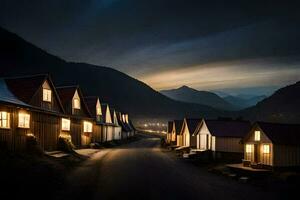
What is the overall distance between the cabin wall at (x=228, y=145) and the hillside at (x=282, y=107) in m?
89.2

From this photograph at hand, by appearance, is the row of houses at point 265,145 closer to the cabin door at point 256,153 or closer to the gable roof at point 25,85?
the cabin door at point 256,153

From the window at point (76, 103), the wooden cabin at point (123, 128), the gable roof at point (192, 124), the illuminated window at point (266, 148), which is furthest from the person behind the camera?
the wooden cabin at point (123, 128)

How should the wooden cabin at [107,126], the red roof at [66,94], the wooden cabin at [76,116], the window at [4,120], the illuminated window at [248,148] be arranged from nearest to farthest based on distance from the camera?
the window at [4,120]
the illuminated window at [248,148]
the wooden cabin at [76,116]
the red roof at [66,94]
the wooden cabin at [107,126]

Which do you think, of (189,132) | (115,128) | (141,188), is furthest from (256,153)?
(115,128)

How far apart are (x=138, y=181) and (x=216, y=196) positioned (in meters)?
5.30

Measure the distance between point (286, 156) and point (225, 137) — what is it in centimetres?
1273

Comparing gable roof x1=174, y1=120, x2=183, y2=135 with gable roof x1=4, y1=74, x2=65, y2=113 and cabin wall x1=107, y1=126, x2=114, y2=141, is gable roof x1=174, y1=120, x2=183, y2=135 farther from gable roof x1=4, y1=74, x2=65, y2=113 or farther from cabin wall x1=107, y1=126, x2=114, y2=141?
gable roof x1=4, y1=74, x2=65, y2=113

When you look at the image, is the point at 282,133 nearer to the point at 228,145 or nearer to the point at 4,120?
the point at 228,145

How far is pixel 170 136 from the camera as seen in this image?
229 ft

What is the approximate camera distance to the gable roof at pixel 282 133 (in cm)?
2656

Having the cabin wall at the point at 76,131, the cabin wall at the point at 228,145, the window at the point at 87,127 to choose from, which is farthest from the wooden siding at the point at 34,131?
the cabin wall at the point at 228,145

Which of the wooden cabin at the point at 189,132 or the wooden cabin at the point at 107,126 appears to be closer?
the wooden cabin at the point at 189,132

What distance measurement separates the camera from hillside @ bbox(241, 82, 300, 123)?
127500mm

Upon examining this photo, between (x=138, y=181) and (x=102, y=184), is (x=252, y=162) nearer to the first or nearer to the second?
(x=138, y=181)
